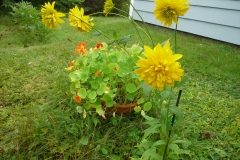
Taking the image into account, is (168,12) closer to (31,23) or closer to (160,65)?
(160,65)

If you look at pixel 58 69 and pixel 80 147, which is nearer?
pixel 80 147

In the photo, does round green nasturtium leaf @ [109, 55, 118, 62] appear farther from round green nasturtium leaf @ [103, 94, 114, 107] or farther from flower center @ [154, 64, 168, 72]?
flower center @ [154, 64, 168, 72]

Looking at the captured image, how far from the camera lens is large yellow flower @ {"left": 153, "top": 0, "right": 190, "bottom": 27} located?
981 mm

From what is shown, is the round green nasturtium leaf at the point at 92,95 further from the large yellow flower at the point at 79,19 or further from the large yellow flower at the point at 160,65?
the large yellow flower at the point at 160,65

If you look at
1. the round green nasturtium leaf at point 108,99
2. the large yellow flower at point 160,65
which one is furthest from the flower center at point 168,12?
the round green nasturtium leaf at point 108,99

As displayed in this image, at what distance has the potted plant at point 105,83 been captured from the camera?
5.92ft

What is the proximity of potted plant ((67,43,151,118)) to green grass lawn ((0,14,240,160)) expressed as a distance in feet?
0.44

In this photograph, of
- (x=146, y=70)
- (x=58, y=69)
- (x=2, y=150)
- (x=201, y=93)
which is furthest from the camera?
(x=58, y=69)

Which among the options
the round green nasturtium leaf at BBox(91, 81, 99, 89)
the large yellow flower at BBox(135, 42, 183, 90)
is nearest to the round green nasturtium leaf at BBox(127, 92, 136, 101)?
the round green nasturtium leaf at BBox(91, 81, 99, 89)

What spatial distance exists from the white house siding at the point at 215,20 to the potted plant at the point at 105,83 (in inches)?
112

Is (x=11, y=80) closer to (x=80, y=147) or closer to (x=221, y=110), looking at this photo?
(x=80, y=147)

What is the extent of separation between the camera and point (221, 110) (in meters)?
2.25

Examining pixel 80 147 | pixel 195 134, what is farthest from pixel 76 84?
pixel 195 134

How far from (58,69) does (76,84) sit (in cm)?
123
